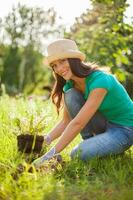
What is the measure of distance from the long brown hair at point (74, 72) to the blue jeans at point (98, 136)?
78 millimetres

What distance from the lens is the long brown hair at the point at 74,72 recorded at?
14.7ft

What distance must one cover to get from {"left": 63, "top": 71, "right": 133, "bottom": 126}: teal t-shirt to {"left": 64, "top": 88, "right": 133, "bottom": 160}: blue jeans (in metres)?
0.05

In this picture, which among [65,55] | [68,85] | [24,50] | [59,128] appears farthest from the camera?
[24,50]

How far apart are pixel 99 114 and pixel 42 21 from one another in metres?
25.4

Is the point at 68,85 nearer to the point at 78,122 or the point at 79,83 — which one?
the point at 79,83

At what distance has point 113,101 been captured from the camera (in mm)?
4664

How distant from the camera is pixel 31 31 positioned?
3203 cm

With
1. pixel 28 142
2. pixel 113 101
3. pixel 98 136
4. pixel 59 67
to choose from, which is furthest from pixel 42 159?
pixel 113 101

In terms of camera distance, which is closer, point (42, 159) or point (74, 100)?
point (42, 159)

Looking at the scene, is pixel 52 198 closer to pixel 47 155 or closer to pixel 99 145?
pixel 47 155

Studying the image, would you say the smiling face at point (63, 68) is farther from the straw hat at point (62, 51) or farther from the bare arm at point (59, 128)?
the bare arm at point (59, 128)

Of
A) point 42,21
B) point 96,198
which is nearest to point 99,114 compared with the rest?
point 96,198

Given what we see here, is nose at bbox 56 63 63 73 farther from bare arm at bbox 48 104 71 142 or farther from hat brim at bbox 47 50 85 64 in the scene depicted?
bare arm at bbox 48 104 71 142

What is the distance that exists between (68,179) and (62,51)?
1038 mm
